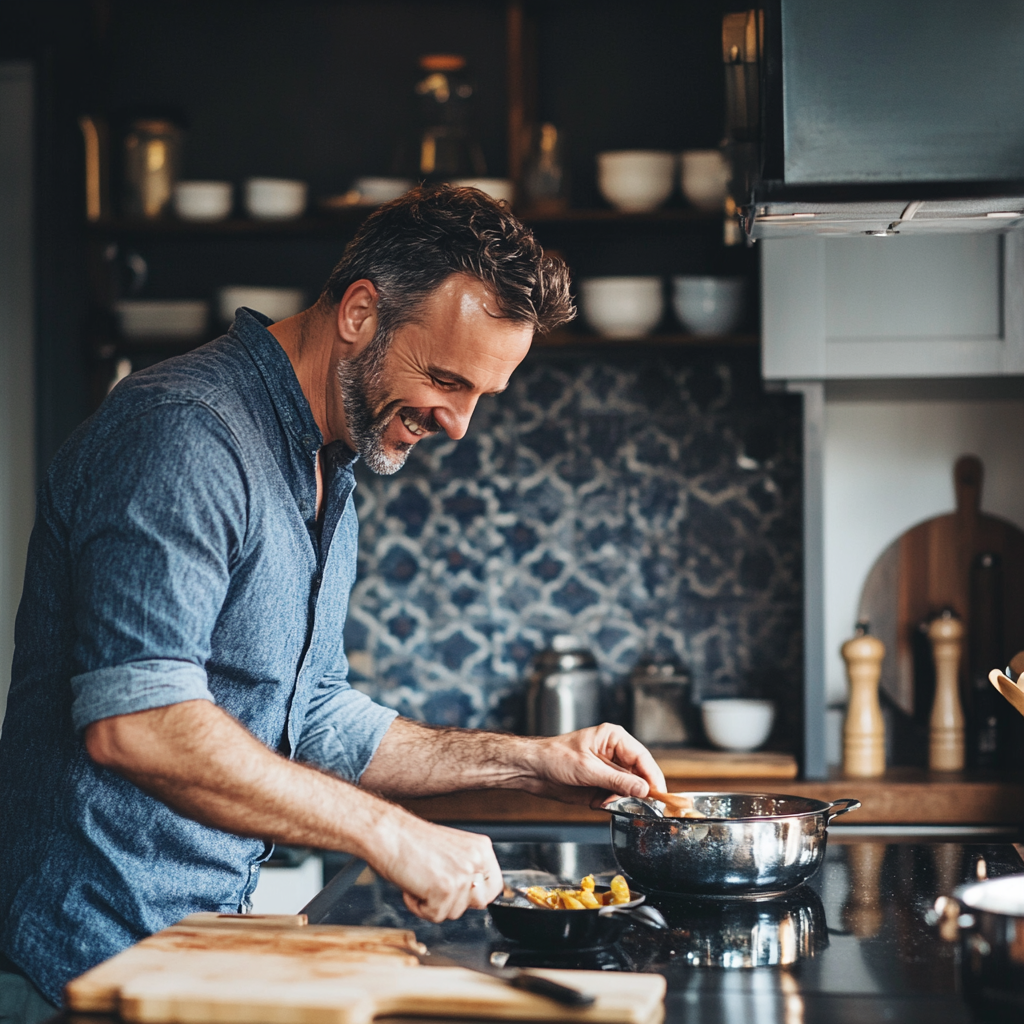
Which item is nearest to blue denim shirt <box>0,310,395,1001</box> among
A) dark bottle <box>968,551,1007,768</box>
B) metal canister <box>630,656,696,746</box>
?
metal canister <box>630,656,696,746</box>

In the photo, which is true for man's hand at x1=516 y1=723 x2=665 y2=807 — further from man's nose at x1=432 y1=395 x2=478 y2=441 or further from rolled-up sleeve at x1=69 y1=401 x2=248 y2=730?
rolled-up sleeve at x1=69 y1=401 x2=248 y2=730

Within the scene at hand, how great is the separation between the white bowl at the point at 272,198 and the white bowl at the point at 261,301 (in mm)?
210

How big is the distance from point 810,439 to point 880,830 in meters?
0.91

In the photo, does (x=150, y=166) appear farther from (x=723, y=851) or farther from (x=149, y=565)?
(x=723, y=851)

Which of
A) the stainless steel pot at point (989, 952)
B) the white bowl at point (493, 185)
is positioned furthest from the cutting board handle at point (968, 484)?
the stainless steel pot at point (989, 952)

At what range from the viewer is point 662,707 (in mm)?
3225

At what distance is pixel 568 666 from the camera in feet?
10.4

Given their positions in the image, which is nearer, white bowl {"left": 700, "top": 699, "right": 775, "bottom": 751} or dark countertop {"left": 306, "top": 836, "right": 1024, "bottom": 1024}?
dark countertop {"left": 306, "top": 836, "right": 1024, "bottom": 1024}

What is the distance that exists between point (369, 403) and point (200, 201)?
5.85ft

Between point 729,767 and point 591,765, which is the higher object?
point 591,765

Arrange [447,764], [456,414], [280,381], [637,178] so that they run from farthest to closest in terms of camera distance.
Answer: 1. [637,178]
2. [447,764]
3. [456,414]
4. [280,381]

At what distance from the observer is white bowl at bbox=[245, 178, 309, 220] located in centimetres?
323

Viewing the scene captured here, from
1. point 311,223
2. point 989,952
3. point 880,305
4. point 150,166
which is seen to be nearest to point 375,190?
point 311,223

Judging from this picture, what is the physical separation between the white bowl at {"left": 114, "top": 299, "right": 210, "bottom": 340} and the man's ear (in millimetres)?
1693
